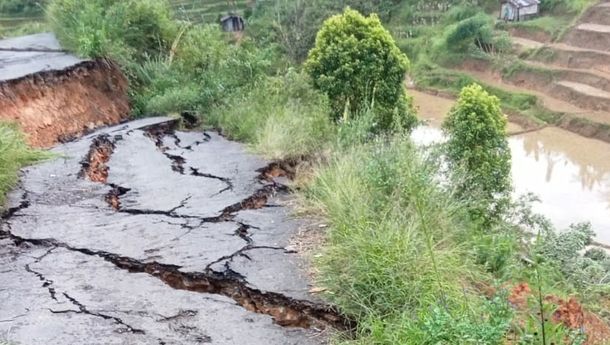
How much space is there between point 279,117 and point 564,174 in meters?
10.4

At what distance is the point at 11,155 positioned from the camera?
17.8 ft

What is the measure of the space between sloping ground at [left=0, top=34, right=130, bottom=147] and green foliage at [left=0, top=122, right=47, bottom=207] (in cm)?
90

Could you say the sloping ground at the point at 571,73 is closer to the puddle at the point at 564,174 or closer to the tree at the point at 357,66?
the puddle at the point at 564,174

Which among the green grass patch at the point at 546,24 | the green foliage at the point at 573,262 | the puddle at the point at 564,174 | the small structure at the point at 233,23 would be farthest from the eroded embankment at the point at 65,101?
the green grass patch at the point at 546,24

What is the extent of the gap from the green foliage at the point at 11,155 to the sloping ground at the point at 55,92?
903mm

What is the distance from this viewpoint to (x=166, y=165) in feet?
19.8

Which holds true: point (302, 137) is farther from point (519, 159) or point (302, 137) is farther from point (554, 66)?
point (554, 66)

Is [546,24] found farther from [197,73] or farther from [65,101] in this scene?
[65,101]

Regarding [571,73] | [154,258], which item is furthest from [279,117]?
[571,73]

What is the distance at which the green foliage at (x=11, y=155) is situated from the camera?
499 cm

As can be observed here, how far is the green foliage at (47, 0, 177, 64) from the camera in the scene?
932 centimetres

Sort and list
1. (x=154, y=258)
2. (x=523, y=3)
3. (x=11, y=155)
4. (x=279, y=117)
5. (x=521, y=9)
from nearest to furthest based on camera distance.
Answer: (x=154, y=258), (x=11, y=155), (x=279, y=117), (x=523, y=3), (x=521, y=9)

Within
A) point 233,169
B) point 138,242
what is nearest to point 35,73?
point 233,169

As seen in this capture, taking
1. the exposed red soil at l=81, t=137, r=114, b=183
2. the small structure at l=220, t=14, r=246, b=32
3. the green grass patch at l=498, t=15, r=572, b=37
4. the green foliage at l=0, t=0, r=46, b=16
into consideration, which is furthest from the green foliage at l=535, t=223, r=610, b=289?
the green foliage at l=0, t=0, r=46, b=16
